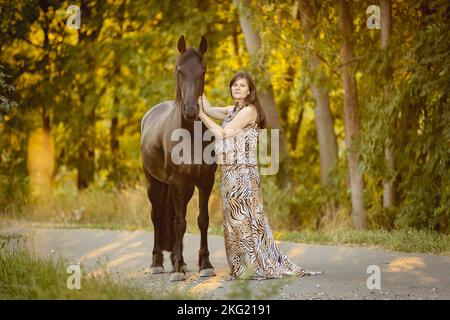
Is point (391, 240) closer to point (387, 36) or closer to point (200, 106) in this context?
point (200, 106)

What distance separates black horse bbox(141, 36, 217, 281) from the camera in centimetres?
809

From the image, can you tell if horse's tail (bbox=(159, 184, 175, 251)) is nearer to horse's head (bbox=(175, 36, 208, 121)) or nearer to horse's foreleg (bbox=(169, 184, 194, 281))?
horse's foreleg (bbox=(169, 184, 194, 281))

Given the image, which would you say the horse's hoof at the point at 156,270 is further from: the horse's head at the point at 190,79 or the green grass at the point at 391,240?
the green grass at the point at 391,240

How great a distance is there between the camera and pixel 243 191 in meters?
8.45

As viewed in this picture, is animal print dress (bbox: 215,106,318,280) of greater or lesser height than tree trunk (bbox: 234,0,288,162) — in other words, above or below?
below

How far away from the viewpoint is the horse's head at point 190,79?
7898mm

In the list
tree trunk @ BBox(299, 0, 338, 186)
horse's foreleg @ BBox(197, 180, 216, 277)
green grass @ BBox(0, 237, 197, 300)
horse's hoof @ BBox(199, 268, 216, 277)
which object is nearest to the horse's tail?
horse's foreleg @ BBox(197, 180, 216, 277)

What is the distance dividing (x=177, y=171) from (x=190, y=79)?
3.71ft

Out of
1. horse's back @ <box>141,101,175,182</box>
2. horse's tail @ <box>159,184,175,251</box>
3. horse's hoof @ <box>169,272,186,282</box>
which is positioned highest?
horse's back @ <box>141,101,175,182</box>

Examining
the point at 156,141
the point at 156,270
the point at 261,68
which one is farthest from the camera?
the point at 261,68

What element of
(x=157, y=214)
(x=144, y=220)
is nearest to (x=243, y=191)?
(x=157, y=214)

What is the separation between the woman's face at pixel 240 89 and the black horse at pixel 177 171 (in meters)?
0.47

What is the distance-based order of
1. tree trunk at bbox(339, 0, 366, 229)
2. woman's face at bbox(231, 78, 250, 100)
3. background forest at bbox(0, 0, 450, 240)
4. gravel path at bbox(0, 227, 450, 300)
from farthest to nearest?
tree trunk at bbox(339, 0, 366, 229), background forest at bbox(0, 0, 450, 240), woman's face at bbox(231, 78, 250, 100), gravel path at bbox(0, 227, 450, 300)

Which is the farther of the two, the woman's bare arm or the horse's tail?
the horse's tail
